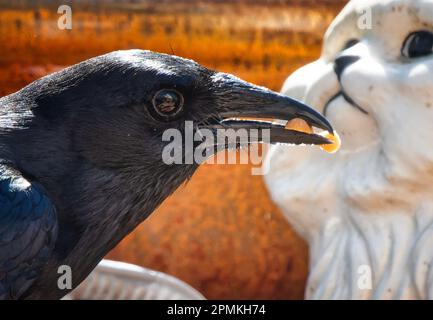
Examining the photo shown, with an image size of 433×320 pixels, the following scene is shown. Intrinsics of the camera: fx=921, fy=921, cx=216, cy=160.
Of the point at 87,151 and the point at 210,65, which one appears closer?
the point at 87,151

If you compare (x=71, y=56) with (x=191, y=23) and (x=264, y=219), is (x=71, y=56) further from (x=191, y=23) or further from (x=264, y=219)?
(x=264, y=219)

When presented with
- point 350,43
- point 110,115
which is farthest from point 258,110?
point 350,43

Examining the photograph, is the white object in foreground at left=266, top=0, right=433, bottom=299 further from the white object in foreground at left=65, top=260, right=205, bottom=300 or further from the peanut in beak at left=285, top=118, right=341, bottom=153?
the peanut in beak at left=285, top=118, right=341, bottom=153

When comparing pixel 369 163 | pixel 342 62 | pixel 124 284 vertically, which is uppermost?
pixel 342 62

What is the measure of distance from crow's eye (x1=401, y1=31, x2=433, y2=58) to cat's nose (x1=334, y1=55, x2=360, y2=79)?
107mm

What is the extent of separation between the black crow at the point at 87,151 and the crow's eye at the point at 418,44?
551 millimetres

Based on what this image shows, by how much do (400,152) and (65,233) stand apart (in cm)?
74

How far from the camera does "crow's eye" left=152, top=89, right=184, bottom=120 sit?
125 centimetres

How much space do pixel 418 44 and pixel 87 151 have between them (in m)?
0.79

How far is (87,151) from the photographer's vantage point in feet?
4.16

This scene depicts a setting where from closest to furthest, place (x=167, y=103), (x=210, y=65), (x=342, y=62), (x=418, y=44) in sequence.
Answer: (x=167, y=103), (x=418, y=44), (x=342, y=62), (x=210, y=65)

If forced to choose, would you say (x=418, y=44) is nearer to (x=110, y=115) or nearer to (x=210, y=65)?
(x=210, y=65)

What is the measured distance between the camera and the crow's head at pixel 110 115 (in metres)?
1.25

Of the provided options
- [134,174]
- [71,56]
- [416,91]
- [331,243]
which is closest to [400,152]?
[416,91]
